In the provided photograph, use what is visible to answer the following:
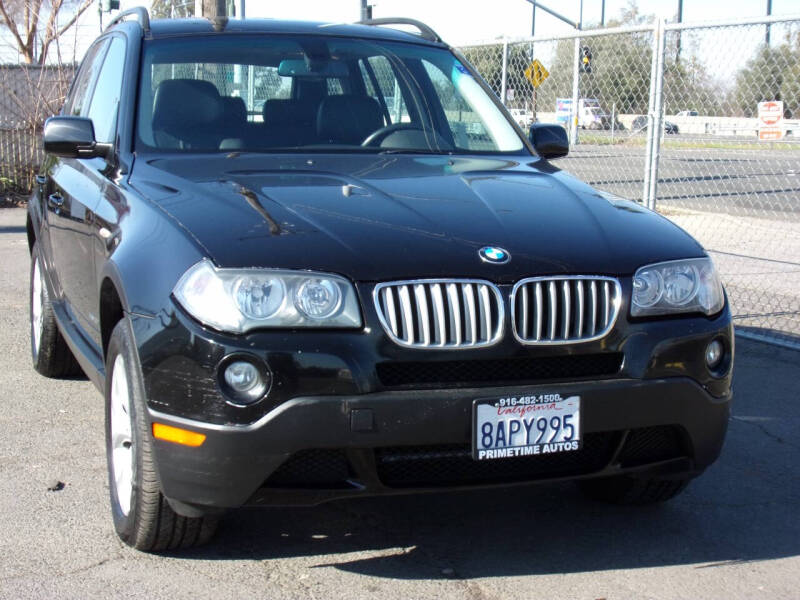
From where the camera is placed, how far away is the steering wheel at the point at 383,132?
4547 millimetres

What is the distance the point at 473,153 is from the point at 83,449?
2112mm

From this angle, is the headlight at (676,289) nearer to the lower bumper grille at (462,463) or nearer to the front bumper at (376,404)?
the front bumper at (376,404)

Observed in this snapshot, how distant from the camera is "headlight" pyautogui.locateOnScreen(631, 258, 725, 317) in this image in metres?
3.30

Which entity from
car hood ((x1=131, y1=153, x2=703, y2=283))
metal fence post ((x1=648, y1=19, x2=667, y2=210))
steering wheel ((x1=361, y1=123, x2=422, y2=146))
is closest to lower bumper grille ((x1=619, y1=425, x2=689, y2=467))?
car hood ((x1=131, y1=153, x2=703, y2=283))

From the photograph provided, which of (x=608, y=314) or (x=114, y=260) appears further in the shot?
(x=114, y=260)

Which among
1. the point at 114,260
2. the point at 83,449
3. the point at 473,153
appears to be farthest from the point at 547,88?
the point at 114,260

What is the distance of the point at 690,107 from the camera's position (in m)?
9.72

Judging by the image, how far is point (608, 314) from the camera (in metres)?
3.24

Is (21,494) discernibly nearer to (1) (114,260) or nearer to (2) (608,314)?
(1) (114,260)

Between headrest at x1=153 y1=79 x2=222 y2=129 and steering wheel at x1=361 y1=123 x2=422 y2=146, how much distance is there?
24.7 inches

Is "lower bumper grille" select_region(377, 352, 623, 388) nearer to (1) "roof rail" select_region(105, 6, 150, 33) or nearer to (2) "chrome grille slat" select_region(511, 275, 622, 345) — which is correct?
(2) "chrome grille slat" select_region(511, 275, 622, 345)

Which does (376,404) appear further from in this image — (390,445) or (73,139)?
(73,139)

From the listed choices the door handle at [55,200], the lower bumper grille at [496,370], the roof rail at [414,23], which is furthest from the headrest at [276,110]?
the lower bumper grille at [496,370]

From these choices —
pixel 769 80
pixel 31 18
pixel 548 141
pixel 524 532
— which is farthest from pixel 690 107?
pixel 31 18
